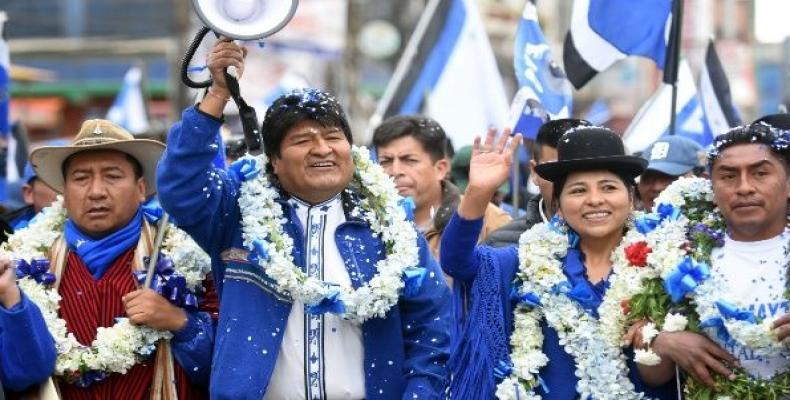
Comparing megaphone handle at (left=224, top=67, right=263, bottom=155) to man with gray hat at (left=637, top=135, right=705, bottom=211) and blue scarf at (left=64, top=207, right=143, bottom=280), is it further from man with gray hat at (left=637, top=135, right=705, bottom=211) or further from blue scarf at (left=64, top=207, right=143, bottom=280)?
man with gray hat at (left=637, top=135, right=705, bottom=211)

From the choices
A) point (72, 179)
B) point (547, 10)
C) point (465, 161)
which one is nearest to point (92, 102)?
point (547, 10)

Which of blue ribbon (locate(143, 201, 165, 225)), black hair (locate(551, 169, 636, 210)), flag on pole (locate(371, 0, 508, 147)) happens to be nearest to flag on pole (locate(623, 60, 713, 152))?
flag on pole (locate(371, 0, 508, 147))

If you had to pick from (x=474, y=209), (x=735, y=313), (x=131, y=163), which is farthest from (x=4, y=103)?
(x=735, y=313)

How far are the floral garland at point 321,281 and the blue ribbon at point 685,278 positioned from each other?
0.93 metres

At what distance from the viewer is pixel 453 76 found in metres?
10.3

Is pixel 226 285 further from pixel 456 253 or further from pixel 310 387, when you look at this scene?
pixel 456 253

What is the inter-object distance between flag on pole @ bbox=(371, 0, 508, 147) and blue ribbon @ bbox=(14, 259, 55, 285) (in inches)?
178

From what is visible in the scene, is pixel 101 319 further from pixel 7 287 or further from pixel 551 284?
pixel 551 284

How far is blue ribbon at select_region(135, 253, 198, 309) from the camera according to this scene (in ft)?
19.0

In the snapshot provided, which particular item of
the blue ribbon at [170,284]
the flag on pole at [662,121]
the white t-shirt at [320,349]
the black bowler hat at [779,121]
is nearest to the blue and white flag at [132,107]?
the flag on pole at [662,121]

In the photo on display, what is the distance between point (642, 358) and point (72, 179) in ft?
8.26

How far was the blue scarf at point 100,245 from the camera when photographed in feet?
19.4

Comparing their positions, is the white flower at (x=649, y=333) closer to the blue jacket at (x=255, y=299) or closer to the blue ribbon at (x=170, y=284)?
the blue jacket at (x=255, y=299)

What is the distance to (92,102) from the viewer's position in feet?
131
